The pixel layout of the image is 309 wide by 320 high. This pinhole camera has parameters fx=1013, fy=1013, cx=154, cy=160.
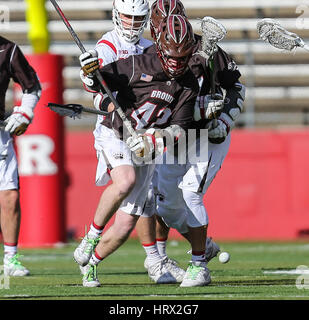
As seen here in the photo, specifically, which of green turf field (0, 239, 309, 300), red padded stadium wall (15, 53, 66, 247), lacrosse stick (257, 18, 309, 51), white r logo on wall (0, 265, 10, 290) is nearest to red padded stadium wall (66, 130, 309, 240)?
red padded stadium wall (15, 53, 66, 247)

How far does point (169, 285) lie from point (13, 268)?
119cm

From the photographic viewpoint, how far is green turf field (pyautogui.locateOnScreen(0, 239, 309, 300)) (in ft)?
17.0

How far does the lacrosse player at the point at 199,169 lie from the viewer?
582 centimetres

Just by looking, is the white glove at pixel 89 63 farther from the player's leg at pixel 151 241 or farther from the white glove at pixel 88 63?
the player's leg at pixel 151 241

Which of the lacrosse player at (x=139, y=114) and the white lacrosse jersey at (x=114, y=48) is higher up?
the white lacrosse jersey at (x=114, y=48)

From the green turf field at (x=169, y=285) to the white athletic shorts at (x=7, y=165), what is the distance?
0.61m

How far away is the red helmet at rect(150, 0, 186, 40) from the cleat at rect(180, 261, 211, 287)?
142 cm

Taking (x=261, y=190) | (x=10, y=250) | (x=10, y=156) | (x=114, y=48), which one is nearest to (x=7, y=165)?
(x=10, y=156)

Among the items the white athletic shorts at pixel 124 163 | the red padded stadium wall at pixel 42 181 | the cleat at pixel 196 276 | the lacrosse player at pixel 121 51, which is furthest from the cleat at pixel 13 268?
the red padded stadium wall at pixel 42 181

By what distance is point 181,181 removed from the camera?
6086 mm

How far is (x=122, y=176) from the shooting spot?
5.50 metres

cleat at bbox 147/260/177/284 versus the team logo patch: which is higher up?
the team logo patch

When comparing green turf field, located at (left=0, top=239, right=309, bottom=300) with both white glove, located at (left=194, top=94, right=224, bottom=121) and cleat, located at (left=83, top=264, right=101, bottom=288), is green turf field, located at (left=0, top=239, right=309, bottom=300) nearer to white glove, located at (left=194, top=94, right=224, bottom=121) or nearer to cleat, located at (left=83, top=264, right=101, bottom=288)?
cleat, located at (left=83, top=264, right=101, bottom=288)

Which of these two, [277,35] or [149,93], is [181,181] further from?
[277,35]
